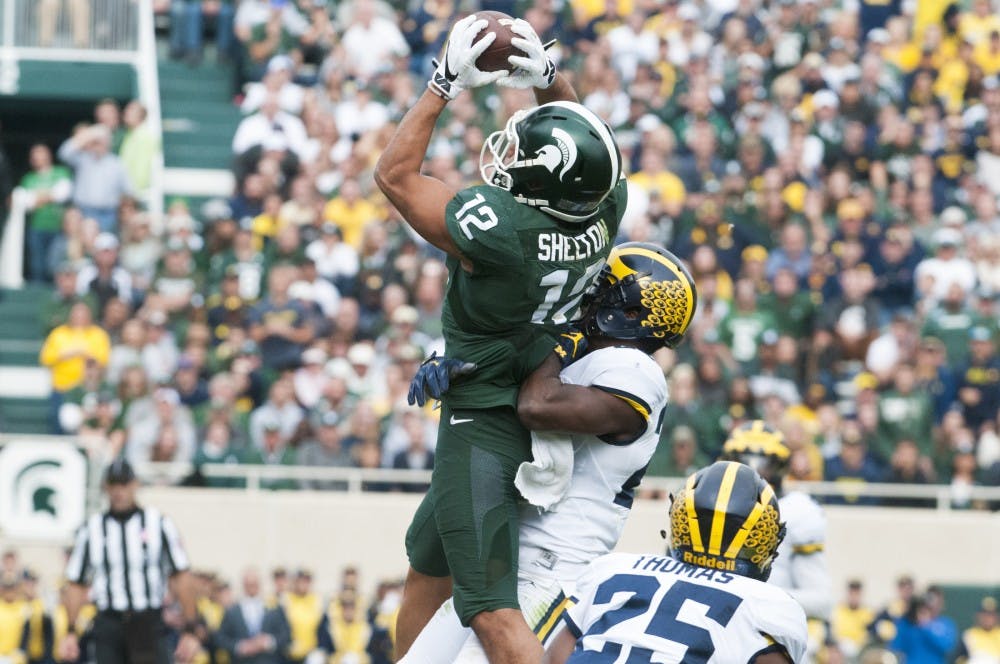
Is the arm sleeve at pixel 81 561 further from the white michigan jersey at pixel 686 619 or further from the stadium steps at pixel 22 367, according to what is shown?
the white michigan jersey at pixel 686 619

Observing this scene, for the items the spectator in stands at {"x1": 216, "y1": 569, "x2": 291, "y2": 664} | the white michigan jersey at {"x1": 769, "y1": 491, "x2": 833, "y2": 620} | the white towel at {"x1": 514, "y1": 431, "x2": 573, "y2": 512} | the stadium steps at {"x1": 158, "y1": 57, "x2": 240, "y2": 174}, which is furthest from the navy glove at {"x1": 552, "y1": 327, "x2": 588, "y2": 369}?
the stadium steps at {"x1": 158, "y1": 57, "x2": 240, "y2": 174}

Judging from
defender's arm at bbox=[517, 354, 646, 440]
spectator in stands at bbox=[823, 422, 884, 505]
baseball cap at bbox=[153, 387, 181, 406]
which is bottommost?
spectator in stands at bbox=[823, 422, 884, 505]

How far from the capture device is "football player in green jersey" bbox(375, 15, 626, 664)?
5105 millimetres

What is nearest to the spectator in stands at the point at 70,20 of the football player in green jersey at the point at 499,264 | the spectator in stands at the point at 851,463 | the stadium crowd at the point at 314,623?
the stadium crowd at the point at 314,623

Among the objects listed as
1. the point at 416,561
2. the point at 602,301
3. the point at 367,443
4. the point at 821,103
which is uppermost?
the point at 821,103

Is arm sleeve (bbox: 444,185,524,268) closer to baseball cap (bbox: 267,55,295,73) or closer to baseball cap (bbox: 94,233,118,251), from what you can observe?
baseball cap (bbox: 94,233,118,251)

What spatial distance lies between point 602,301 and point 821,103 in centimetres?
1183

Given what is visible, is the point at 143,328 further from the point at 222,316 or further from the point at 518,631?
the point at 518,631

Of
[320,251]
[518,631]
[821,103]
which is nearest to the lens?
[518,631]

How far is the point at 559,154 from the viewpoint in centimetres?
508

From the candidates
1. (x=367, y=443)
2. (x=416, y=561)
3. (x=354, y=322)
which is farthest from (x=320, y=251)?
(x=416, y=561)

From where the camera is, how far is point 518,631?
17.1 feet

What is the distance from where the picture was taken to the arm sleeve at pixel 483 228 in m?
5.07

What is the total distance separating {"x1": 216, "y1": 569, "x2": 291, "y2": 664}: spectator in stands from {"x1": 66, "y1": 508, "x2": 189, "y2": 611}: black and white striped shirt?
176 cm
